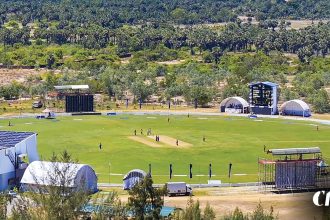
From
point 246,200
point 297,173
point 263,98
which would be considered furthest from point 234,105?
point 246,200

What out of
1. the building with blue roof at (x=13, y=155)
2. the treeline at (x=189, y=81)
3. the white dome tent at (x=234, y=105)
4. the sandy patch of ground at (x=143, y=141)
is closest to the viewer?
the building with blue roof at (x=13, y=155)

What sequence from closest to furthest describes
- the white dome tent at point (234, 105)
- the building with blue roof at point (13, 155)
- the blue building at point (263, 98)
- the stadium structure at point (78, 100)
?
the building with blue roof at point (13, 155), the blue building at point (263, 98), the stadium structure at point (78, 100), the white dome tent at point (234, 105)

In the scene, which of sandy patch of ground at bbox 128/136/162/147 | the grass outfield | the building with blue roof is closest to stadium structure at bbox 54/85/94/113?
the grass outfield

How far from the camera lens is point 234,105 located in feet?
445

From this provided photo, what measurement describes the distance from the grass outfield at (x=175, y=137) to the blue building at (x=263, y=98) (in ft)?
16.2

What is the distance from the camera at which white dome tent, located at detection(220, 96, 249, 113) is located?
13525 centimetres

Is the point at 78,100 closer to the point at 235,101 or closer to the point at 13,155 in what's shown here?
the point at 235,101

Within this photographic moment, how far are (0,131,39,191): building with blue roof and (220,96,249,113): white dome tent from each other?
57287 mm

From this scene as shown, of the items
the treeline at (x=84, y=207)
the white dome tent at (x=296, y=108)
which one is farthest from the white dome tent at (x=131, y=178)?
the white dome tent at (x=296, y=108)

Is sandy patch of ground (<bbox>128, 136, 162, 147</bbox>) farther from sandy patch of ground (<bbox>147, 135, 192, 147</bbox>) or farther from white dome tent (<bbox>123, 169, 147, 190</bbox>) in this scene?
white dome tent (<bbox>123, 169, 147, 190</bbox>)

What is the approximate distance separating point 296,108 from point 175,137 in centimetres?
3085

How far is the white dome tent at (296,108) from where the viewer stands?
130875 mm

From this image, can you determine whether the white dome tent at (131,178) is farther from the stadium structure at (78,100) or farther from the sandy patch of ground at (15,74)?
the sandy patch of ground at (15,74)

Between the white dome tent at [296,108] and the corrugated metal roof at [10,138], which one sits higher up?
the white dome tent at [296,108]
